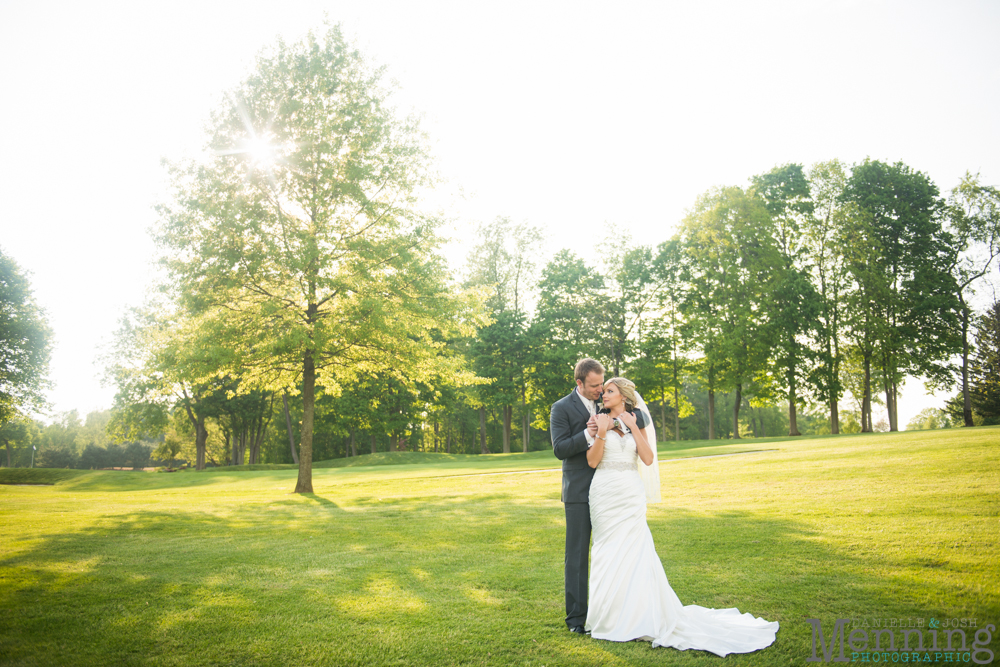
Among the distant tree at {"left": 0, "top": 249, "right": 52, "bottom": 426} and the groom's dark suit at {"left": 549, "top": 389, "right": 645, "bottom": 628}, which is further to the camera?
the distant tree at {"left": 0, "top": 249, "right": 52, "bottom": 426}

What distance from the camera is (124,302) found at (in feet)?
153

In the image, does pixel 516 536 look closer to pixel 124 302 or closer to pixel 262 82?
pixel 262 82

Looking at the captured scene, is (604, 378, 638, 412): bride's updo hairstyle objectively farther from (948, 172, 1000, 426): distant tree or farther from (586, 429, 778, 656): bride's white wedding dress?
(948, 172, 1000, 426): distant tree

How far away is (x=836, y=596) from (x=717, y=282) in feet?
115

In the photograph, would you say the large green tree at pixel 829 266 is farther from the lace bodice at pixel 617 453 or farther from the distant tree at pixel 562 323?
the lace bodice at pixel 617 453

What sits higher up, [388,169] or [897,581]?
[388,169]

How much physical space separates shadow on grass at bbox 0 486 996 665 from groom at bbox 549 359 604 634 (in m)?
0.44

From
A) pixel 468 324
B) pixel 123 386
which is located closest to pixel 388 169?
pixel 468 324

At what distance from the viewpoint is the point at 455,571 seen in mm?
7312

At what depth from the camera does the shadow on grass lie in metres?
4.71

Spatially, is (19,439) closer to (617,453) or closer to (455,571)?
(455,571)

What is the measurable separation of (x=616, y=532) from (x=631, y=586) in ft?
1.60

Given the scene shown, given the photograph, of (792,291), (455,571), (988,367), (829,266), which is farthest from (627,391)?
(988,367)

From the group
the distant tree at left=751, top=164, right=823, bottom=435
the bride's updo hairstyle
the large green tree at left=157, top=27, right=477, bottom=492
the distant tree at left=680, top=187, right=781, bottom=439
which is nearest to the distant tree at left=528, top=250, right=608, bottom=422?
the distant tree at left=680, top=187, right=781, bottom=439
